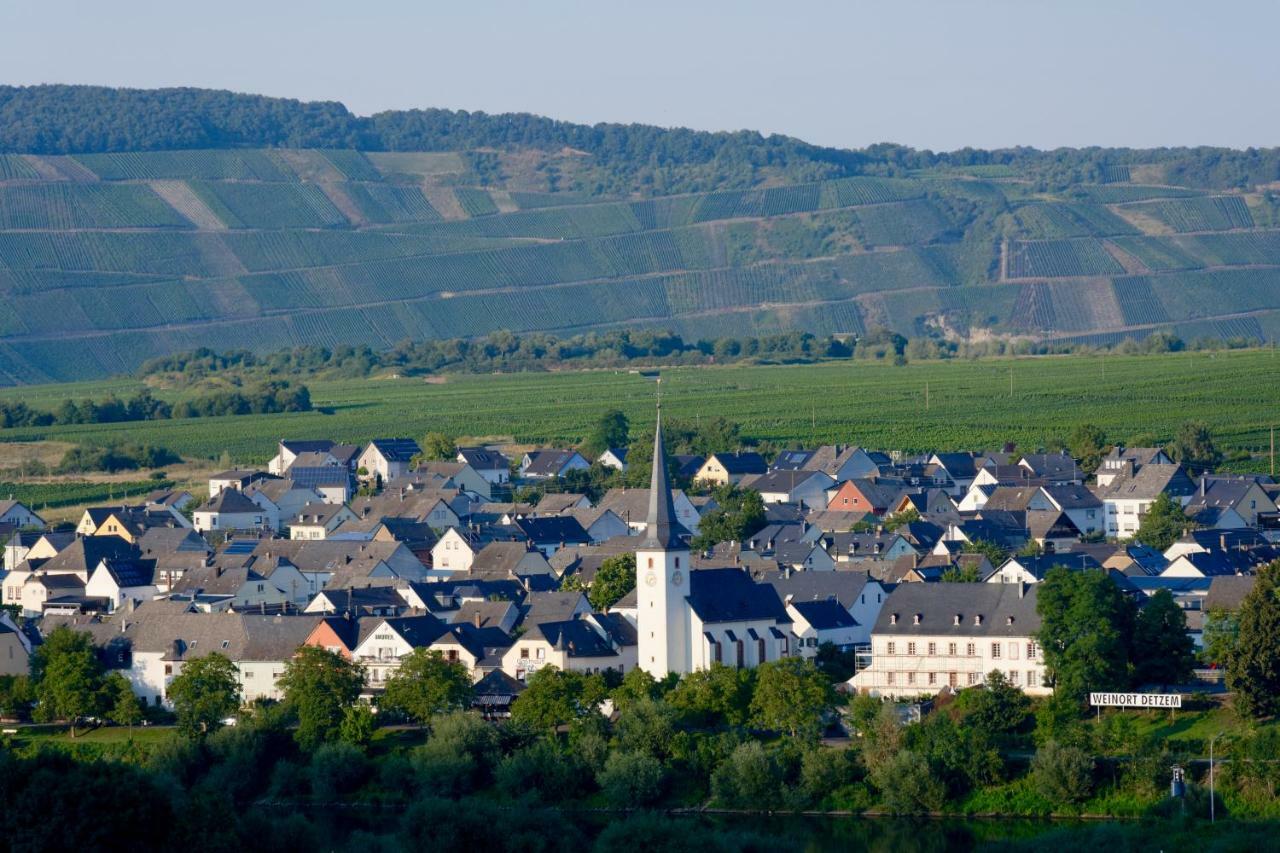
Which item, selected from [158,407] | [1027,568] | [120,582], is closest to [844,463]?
[120,582]

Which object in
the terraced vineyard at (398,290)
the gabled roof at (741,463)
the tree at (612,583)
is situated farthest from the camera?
the terraced vineyard at (398,290)

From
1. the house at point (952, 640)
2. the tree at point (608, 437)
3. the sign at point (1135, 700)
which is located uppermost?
the tree at point (608, 437)

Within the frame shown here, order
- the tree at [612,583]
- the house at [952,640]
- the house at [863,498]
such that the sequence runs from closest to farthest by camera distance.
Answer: the house at [952,640], the tree at [612,583], the house at [863,498]

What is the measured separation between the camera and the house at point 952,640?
45.8 m

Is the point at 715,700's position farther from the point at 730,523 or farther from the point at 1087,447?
the point at 1087,447

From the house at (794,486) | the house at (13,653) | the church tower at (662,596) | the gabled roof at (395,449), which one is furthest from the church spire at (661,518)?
the gabled roof at (395,449)

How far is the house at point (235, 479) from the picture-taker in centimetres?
8325

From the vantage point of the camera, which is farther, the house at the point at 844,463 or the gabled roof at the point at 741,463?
the gabled roof at the point at 741,463

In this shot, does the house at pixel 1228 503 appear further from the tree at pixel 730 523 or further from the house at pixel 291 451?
the house at pixel 291 451

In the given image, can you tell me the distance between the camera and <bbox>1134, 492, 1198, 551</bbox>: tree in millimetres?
63750

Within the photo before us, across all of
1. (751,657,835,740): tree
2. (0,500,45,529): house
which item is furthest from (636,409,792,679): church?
(0,500,45,529): house

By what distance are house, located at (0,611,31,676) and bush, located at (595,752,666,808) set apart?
14843 millimetres

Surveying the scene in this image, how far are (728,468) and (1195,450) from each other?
15.8 meters

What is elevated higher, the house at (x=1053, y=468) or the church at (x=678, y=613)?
the house at (x=1053, y=468)
